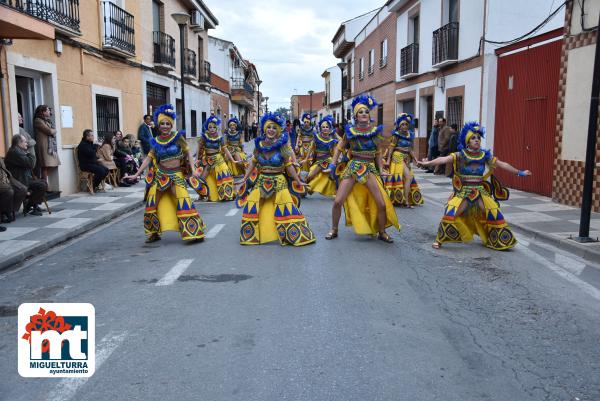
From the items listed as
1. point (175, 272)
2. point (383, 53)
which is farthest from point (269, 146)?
point (383, 53)

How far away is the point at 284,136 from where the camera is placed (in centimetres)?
769

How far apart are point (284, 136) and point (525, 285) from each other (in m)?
3.65

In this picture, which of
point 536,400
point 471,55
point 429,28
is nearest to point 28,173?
point 536,400

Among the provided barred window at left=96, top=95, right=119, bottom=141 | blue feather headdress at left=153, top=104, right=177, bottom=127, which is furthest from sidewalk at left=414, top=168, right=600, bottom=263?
barred window at left=96, top=95, right=119, bottom=141

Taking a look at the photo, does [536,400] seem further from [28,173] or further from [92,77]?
[92,77]

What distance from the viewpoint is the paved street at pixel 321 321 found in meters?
3.46

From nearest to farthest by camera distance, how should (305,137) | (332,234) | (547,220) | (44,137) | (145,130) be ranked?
(332,234) < (547,220) < (44,137) < (305,137) < (145,130)

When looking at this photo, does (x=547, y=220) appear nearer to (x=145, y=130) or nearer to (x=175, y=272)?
(x=175, y=272)

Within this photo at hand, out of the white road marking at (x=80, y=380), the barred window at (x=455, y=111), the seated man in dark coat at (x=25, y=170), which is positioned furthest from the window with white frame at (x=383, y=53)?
the white road marking at (x=80, y=380)

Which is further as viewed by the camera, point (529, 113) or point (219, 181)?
point (529, 113)

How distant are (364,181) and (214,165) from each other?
540 cm

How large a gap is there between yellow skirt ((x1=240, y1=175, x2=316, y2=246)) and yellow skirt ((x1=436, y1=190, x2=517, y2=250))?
5.96 feet

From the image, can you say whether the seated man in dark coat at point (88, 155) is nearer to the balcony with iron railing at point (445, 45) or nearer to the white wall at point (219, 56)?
the balcony with iron railing at point (445, 45)

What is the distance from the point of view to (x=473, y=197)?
24.2 ft
